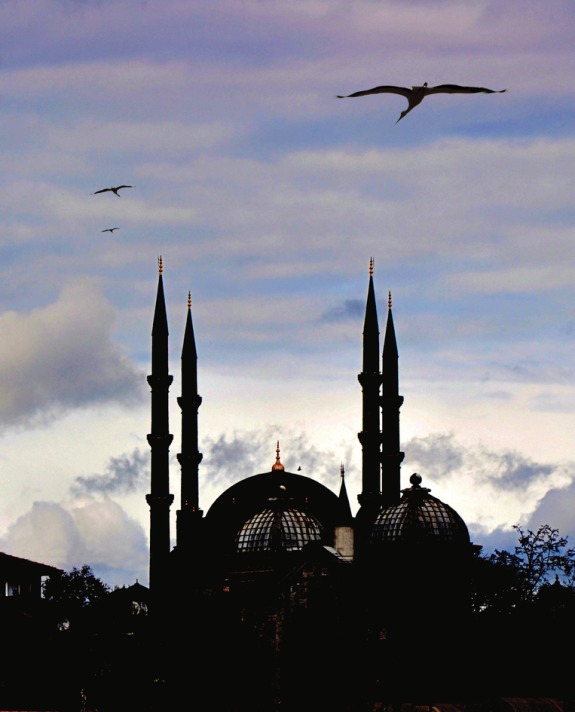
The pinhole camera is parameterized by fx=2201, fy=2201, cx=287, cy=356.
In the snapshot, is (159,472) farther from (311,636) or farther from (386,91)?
(386,91)

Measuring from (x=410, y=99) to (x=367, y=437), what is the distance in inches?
2800

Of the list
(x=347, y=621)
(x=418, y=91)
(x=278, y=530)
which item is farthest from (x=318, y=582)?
(x=418, y=91)

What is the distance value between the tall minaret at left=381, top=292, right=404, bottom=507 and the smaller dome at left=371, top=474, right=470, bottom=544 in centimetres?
1552

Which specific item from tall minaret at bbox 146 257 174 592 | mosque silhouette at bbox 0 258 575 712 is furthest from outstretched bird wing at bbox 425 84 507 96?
tall minaret at bbox 146 257 174 592

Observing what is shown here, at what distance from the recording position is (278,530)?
9350cm

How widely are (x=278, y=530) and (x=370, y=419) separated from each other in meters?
18.9

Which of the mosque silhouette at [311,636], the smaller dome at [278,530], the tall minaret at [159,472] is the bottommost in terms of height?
the mosque silhouette at [311,636]

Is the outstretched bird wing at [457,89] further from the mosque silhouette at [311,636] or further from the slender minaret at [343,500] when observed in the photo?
the slender minaret at [343,500]

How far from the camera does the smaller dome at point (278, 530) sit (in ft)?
306

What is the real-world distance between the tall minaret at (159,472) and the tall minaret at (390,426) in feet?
35.6

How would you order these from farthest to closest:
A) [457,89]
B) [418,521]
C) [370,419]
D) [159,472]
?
[370,419] → [159,472] → [418,521] → [457,89]

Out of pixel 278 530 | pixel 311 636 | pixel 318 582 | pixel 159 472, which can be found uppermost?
pixel 159 472

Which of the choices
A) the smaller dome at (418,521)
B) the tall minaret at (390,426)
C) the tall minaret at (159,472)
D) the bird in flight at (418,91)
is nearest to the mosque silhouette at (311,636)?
the smaller dome at (418,521)

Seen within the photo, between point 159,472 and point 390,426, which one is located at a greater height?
point 390,426
